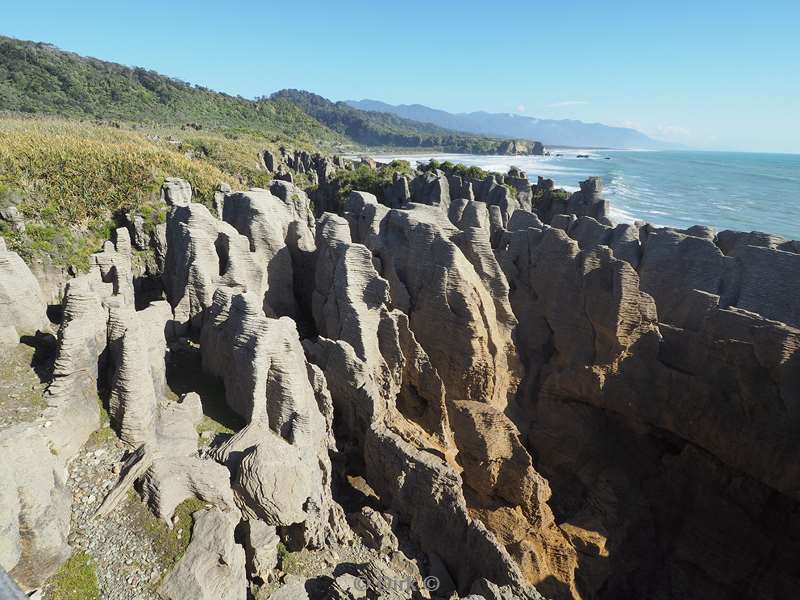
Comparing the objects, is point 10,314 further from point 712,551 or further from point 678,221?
point 678,221

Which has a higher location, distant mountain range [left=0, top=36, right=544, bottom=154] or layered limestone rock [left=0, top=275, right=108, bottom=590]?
distant mountain range [left=0, top=36, right=544, bottom=154]

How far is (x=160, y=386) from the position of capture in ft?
25.6

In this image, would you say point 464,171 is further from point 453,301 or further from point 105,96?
point 105,96

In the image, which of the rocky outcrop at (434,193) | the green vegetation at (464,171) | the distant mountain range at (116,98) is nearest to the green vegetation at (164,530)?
the rocky outcrop at (434,193)

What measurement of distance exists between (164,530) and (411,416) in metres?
5.64

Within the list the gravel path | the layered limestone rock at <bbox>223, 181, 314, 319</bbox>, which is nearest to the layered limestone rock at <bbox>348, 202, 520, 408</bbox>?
the layered limestone rock at <bbox>223, 181, 314, 319</bbox>

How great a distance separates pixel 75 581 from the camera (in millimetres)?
5082

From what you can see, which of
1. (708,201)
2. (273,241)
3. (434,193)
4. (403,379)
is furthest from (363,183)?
(708,201)

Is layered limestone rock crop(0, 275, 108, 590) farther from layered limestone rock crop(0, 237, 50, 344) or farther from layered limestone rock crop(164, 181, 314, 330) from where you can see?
layered limestone rock crop(164, 181, 314, 330)

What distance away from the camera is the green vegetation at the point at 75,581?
4980 mm

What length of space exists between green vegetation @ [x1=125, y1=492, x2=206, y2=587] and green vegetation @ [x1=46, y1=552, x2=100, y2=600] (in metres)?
0.59

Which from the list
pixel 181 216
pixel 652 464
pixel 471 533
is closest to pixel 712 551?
pixel 652 464

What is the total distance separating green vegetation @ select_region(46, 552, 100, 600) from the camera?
4.98m

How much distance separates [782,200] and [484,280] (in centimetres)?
8084
